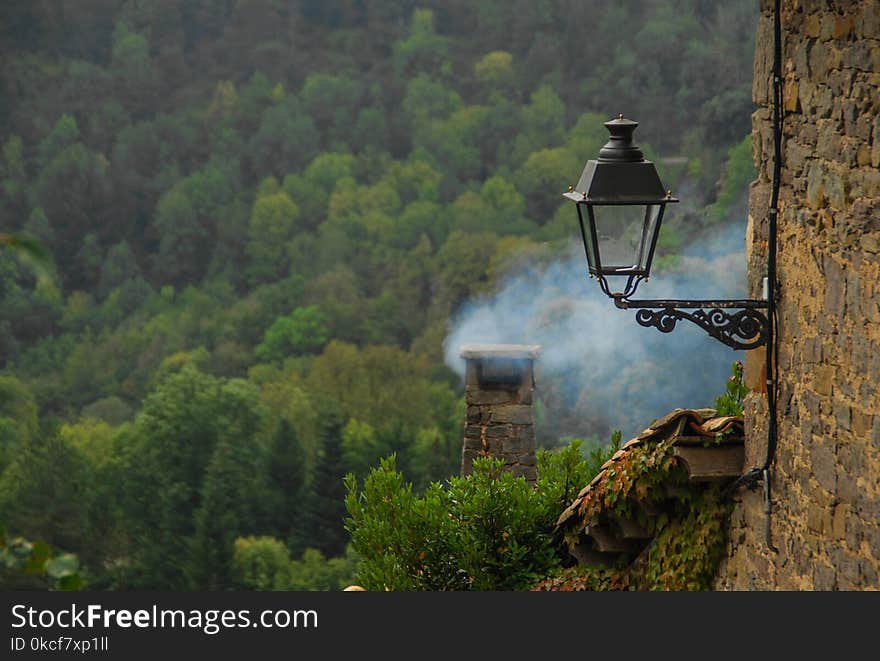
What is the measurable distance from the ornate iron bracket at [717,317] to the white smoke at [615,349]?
38277 millimetres

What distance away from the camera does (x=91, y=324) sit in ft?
221

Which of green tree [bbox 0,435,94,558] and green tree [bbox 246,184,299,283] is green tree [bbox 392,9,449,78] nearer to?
green tree [bbox 246,184,299,283]

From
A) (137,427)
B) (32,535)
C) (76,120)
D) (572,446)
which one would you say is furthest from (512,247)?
(572,446)

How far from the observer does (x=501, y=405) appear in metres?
10.1

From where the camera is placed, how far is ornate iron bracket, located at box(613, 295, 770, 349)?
4.73 m

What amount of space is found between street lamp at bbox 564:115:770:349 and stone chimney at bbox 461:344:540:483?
482 cm

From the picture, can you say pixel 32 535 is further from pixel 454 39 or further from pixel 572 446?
pixel 572 446

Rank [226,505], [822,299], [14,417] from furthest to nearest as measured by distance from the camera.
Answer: [14,417]
[226,505]
[822,299]

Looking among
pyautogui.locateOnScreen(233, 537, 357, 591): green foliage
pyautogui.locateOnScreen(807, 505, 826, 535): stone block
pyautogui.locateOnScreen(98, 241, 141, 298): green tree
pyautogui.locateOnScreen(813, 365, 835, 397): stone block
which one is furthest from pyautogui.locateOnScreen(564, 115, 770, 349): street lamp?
pyautogui.locateOnScreen(98, 241, 141, 298): green tree

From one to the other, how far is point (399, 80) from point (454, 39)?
3.56 m

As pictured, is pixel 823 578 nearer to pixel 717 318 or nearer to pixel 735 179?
pixel 717 318

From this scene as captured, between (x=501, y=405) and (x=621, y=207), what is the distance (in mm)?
5150

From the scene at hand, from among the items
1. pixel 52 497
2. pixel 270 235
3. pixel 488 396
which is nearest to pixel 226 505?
pixel 52 497

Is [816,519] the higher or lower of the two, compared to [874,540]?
lower
